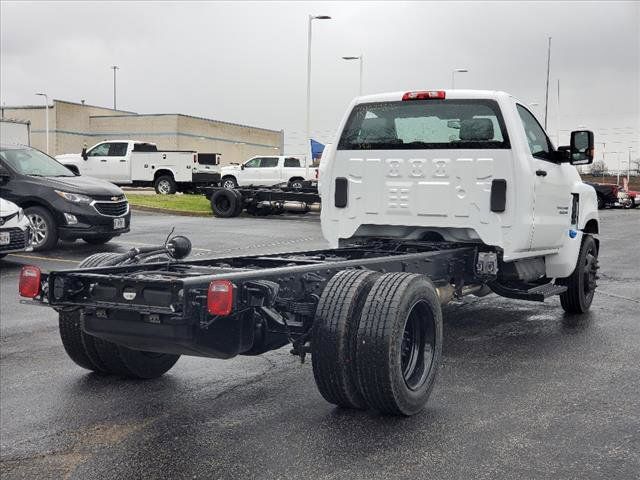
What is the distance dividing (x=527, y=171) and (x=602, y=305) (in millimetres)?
3179

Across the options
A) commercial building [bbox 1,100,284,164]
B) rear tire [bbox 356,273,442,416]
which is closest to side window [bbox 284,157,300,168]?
rear tire [bbox 356,273,442,416]

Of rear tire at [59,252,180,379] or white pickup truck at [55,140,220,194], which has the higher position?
white pickup truck at [55,140,220,194]

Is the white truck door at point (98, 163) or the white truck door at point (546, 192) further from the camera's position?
the white truck door at point (98, 163)

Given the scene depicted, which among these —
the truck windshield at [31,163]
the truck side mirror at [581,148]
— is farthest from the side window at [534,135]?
the truck windshield at [31,163]

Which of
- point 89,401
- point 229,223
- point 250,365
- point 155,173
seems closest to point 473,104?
point 250,365

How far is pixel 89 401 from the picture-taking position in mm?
5402

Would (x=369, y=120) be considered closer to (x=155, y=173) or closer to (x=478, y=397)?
(x=478, y=397)

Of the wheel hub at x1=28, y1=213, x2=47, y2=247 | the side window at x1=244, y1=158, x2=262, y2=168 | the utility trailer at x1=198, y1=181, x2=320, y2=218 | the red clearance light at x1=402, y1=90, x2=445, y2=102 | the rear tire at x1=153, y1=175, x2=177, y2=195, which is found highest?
the side window at x1=244, y1=158, x2=262, y2=168

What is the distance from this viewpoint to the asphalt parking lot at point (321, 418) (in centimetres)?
418

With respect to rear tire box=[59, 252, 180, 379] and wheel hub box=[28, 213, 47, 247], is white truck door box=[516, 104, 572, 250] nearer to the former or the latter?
rear tire box=[59, 252, 180, 379]

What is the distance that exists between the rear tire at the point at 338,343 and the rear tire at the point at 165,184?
2847 cm

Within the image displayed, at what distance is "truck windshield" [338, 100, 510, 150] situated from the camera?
7.06 metres

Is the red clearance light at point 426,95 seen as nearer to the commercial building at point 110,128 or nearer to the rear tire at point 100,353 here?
the rear tire at point 100,353

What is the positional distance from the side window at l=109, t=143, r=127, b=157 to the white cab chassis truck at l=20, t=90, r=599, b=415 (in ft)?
86.9
